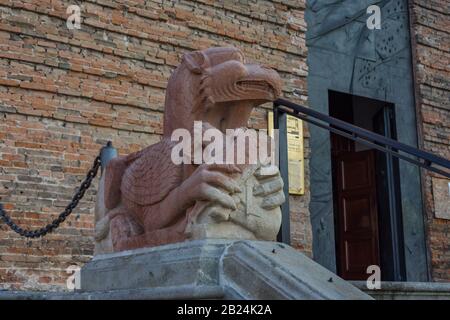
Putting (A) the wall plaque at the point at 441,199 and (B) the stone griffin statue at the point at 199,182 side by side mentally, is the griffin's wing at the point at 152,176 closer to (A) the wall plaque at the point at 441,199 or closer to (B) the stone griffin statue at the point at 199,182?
(B) the stone griffin statue at the point at 199,182

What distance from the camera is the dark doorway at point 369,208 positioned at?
899cm

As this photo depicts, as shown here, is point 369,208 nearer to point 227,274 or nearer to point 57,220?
point 57,220

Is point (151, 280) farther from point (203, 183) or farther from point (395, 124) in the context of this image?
point (395, 124)

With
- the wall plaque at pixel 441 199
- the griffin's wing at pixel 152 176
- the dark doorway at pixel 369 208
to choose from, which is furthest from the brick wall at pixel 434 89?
the griffin's wing at pixel 152 176

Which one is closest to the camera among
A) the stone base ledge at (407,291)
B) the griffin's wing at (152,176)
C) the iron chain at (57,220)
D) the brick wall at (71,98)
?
the griffin's wing at (152,176)

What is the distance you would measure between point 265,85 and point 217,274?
3.77 feet

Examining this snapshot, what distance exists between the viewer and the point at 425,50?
380 inches

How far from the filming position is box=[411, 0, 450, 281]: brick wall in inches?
360

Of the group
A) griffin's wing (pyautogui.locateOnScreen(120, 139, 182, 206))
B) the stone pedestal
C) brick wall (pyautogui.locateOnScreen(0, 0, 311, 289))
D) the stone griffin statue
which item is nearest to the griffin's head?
the stone griffin statue

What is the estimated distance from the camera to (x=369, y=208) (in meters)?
9.24

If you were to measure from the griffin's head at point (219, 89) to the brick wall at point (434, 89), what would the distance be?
6.14 metres

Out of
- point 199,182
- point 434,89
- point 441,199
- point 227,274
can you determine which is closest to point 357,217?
point 441,199

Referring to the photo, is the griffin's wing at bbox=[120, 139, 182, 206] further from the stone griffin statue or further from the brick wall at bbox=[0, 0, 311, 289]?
the brick wall at bbox=[0, 0, 311, 289]

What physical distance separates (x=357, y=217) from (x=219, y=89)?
6210 millimetres
